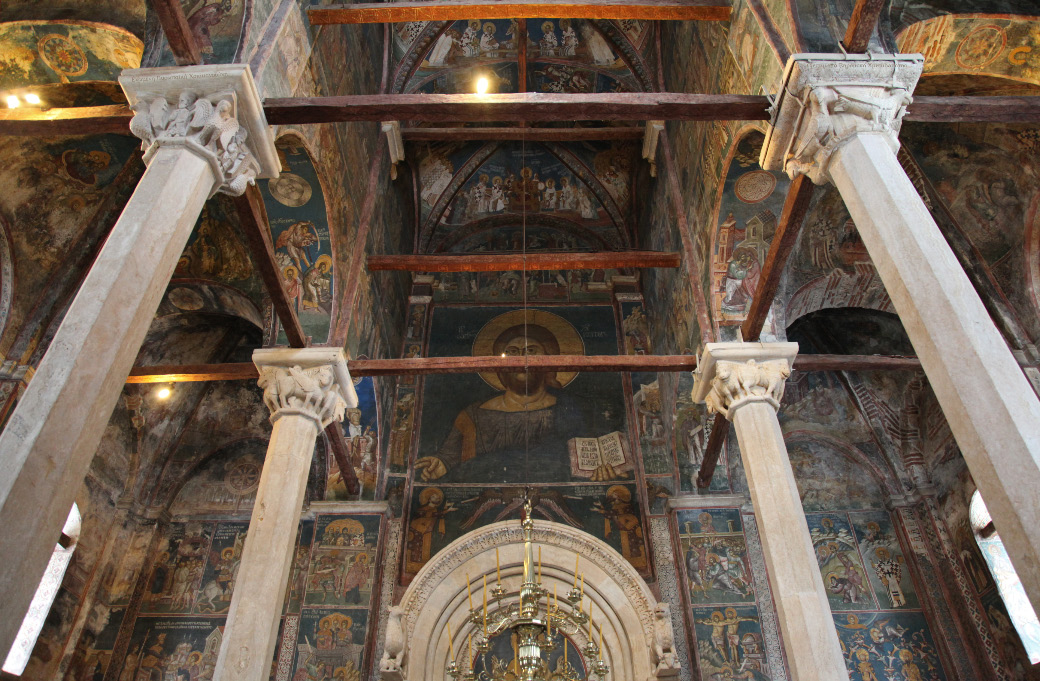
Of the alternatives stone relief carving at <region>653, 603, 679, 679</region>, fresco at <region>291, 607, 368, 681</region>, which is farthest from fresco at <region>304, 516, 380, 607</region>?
stone relief carving at <region>653, 603, 679, 679</region>

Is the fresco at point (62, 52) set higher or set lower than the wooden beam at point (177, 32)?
higher

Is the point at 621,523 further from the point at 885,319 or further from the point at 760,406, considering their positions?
the point at 885,319

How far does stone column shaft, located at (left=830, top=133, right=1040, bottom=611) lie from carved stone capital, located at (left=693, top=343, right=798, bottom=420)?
293 cm

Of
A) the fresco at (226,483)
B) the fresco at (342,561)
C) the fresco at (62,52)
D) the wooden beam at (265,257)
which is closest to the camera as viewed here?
the wooden beam at (265,257)

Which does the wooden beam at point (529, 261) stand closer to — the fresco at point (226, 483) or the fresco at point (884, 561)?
the fresco at point (226, 483)

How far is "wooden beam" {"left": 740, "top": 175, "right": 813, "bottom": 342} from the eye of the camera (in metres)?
6.24

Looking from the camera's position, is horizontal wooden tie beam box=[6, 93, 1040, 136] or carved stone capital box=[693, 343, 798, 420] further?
carved stone capital box=[693, 343, 798, 420]

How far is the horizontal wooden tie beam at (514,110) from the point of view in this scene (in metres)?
5.81

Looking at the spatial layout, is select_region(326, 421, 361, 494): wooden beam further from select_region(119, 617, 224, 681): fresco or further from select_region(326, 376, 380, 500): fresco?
select_region(119, 617, 224, 681): fresco

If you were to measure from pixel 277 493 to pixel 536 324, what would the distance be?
Answer: 650 cm

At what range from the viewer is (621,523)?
33.9 ft

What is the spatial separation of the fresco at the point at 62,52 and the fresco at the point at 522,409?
225 inches

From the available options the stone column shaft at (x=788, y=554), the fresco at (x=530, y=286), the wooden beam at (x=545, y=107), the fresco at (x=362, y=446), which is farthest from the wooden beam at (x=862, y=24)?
the fresco at (x=530, y=286)

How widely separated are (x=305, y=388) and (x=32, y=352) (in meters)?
3.57
